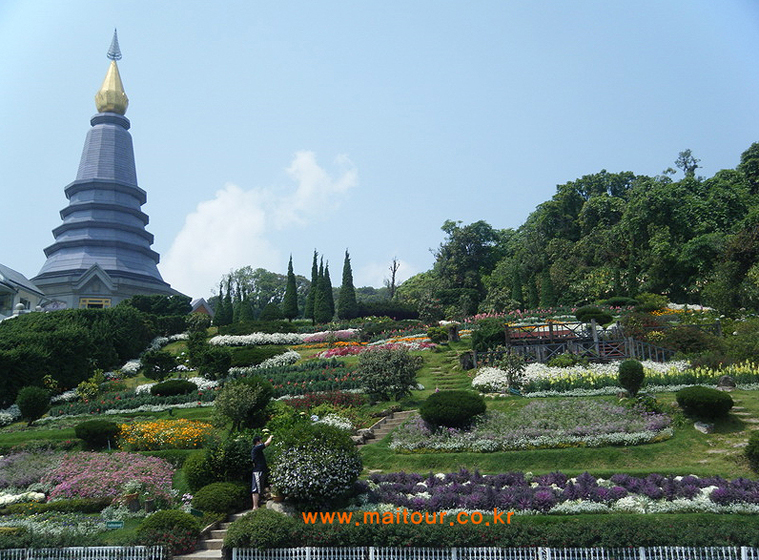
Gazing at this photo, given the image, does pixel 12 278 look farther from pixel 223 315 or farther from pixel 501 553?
pixel 501 553

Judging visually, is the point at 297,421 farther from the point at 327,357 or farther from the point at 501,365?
the point at 327,357

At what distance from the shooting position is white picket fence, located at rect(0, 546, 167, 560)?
10727 millimetres

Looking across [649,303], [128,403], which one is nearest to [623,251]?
[649,303]

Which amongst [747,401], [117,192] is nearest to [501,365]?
[747,401]

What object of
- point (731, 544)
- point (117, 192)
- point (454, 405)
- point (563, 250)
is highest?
point (117, 192)

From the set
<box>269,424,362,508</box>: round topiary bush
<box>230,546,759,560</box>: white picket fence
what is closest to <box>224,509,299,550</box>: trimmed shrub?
<box>230,546,759,560</box>: white picket fence

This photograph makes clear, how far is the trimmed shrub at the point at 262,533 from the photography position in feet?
35.2

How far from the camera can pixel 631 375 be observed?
1850 centimetres

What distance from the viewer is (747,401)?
59.5 ft

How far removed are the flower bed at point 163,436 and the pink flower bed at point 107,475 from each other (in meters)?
1.18

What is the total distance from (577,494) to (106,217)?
6787 cm

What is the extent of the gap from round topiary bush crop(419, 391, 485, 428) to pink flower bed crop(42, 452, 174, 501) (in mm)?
7392

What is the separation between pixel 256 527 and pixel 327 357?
24.5m

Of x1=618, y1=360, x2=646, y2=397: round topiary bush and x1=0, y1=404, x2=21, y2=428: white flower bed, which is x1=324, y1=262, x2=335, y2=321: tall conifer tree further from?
x1=618, y1=360, x2=646, y2=397: round topiary bush
